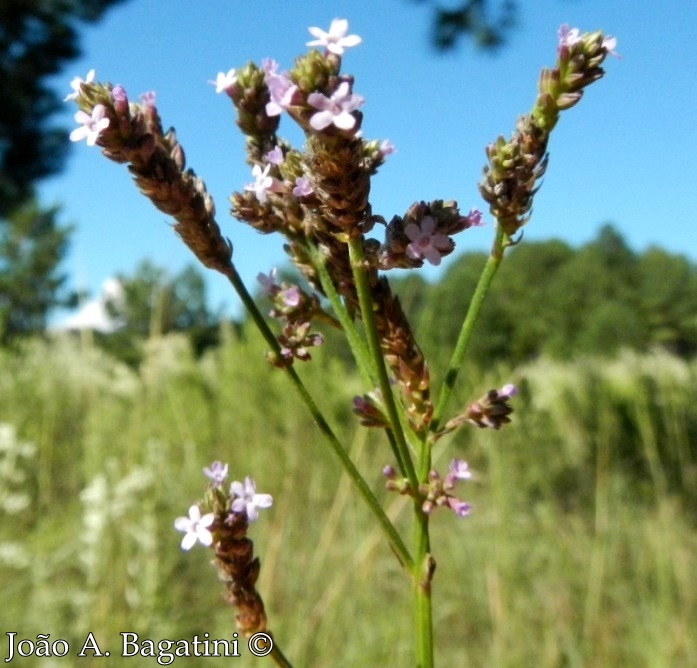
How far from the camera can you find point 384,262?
420 millimetres

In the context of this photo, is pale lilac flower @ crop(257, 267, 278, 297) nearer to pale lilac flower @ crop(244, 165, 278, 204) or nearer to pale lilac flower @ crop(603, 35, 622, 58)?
pale lilac flower @ crop(244, 165, 278, 204)

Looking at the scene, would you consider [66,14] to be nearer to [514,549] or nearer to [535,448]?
[535,448]

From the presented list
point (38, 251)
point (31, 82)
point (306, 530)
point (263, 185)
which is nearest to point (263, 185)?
point (263, 185)

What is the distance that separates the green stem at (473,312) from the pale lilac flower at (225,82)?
0.59ft

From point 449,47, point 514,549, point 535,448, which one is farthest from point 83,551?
point 449,47

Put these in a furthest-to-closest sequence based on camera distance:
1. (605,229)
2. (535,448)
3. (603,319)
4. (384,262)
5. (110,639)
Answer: (605,229), (603,319), (535,448), (110,639), (384,262)

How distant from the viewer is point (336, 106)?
0.35m

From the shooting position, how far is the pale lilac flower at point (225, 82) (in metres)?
0.49

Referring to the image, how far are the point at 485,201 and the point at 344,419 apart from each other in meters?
3.38

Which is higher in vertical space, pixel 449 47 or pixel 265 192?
pixel 449 47

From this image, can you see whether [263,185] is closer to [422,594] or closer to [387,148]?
[387,148]

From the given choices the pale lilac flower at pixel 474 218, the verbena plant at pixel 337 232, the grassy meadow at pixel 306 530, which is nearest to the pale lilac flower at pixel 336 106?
the verbena plant at pixel 337 232

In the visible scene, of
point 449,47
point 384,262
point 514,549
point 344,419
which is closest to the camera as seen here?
point 384,262

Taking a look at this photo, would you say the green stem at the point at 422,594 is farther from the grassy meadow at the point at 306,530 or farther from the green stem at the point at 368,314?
the grassy meadow at the point at 306,530
